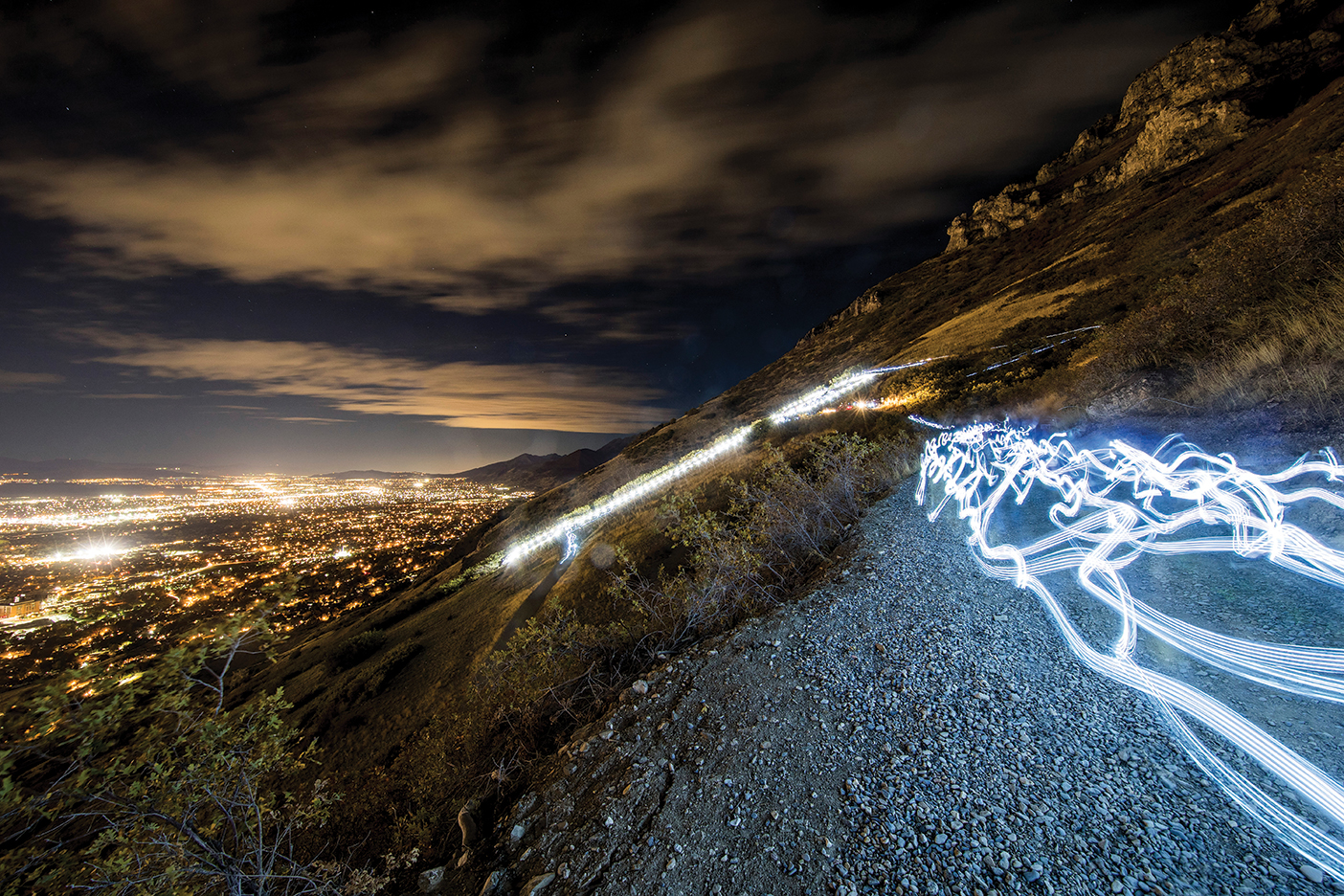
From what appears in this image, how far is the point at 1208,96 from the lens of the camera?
242 feet

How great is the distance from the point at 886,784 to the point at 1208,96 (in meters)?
126

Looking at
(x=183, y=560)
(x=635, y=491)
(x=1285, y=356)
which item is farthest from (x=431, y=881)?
(x=183, y=560)

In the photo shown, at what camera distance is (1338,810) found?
311 centimetres

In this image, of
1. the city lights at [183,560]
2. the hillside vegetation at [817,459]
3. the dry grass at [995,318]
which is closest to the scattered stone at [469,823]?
the hillside vegetation at [817,459]

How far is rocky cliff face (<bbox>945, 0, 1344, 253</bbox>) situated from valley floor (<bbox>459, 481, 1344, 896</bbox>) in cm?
10256

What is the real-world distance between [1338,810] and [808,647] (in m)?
4.13

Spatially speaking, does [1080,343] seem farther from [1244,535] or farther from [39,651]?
[39,651]

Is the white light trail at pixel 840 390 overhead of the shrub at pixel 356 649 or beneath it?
overhead

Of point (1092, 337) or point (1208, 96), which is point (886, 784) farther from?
point (1208, 96)

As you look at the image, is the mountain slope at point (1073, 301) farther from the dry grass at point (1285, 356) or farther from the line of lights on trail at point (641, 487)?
the line of lights on trail at point (641, 487)

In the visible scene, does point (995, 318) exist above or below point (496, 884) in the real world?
above

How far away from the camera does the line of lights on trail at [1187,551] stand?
11.3 feet

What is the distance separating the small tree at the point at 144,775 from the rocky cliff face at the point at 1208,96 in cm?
10880

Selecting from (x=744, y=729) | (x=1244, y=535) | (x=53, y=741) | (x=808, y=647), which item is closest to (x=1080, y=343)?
(x=1244, y=535)
